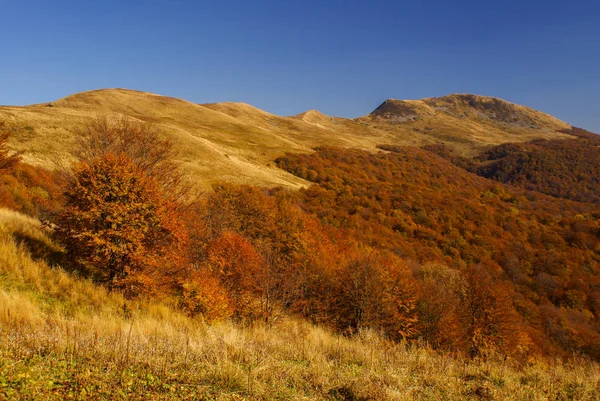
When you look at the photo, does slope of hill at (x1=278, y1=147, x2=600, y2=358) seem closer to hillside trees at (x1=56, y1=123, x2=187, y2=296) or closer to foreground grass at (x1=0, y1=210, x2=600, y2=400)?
hillside trees at (x1=56, y1=123, x2=187, y2=296)

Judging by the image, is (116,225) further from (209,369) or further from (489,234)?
(489,234)

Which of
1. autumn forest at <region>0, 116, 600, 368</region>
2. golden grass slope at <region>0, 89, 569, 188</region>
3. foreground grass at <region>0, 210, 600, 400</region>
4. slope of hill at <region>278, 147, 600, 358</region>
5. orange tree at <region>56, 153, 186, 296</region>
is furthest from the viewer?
slope of hill at <region>278, 147, 600, 358</region>

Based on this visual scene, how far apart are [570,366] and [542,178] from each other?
719 feet

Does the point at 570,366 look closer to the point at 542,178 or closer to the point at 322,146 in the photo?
the point at 322,146

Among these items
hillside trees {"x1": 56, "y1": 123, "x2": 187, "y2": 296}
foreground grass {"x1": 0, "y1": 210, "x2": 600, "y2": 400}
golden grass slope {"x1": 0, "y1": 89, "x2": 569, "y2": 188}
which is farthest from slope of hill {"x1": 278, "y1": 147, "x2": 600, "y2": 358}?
foreground grass {"x1": 0, "y1": 210, "x2": 600, "y2": 400}

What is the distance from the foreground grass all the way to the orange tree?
355cm

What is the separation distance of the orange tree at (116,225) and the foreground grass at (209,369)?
3554 millimetres

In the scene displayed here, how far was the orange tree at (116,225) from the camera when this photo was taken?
13102 millimetres

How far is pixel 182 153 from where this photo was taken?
64062 mm

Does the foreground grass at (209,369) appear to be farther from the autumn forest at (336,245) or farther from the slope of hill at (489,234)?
the slope of hill at (489,234)

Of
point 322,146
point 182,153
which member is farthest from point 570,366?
point 322,146

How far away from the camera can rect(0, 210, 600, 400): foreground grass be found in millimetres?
4801

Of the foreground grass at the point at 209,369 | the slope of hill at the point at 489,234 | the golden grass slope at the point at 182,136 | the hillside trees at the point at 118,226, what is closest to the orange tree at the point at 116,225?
the hillside trees at the point at 118,226

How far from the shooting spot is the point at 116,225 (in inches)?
532
